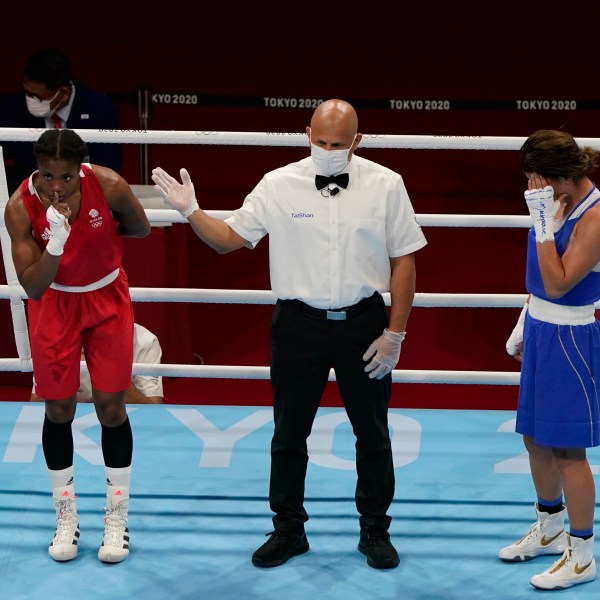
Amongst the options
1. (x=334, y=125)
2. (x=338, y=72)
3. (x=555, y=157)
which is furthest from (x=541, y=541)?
(x=338, y=72)

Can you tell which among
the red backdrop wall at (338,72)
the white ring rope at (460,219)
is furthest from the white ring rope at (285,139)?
the red backdrop wall at (338,72)

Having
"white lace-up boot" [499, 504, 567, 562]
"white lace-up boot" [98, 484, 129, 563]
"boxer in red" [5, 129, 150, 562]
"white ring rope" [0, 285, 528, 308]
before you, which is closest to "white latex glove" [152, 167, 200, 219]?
"boxer in red" [5, 129, 150, 562]

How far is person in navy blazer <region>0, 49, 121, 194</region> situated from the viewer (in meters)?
5.23

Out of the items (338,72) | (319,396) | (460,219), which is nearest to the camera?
(319,396)

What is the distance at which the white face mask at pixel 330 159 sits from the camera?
305 cm

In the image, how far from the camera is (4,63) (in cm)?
732

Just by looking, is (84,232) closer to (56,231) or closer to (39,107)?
(56,231)

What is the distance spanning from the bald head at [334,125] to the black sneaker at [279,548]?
1.09 metres

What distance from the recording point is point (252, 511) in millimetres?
3557

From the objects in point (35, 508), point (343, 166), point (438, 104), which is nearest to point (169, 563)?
point (35, 508)

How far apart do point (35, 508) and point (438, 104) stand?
14.6 feet

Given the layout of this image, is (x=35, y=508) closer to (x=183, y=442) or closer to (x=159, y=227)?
(x=183, y=442)

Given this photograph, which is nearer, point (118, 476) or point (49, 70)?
point (118, 476)

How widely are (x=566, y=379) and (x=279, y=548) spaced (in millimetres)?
918
